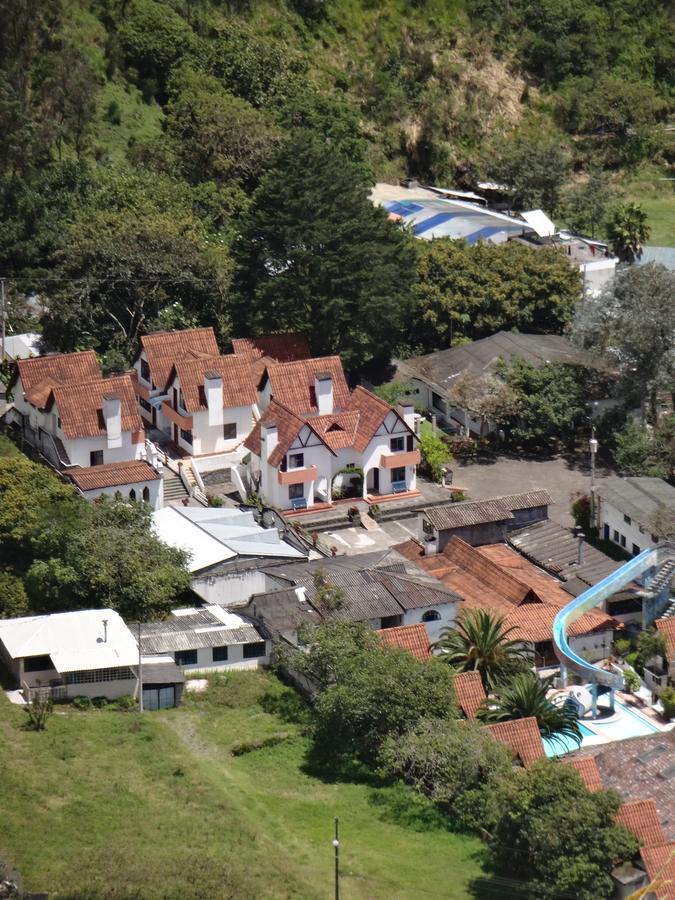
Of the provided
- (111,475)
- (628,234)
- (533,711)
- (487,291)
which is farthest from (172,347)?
(628,234)

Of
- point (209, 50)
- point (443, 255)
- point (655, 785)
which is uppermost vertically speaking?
point (209, 50)

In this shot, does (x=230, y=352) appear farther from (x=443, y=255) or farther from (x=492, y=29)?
(x=492, y=29)

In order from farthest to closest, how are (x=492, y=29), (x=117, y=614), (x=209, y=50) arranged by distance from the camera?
1. (x=492, y=29)
2. (x=209, y=50)
3. (x=117, y=614)

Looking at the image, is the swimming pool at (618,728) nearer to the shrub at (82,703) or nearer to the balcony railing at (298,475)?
the shrub at (82,703)

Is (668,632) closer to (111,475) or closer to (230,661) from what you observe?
(230,661)

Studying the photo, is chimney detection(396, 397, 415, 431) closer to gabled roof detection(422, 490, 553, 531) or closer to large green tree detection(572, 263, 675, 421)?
gabled roof detection(422, 490, 553, 531)

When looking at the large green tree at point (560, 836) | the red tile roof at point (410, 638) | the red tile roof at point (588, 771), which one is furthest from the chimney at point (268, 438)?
the large green tree at point (560, 836)

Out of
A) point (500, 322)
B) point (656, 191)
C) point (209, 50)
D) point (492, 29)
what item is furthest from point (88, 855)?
point (492, 29)

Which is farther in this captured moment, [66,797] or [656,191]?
[656,191]
